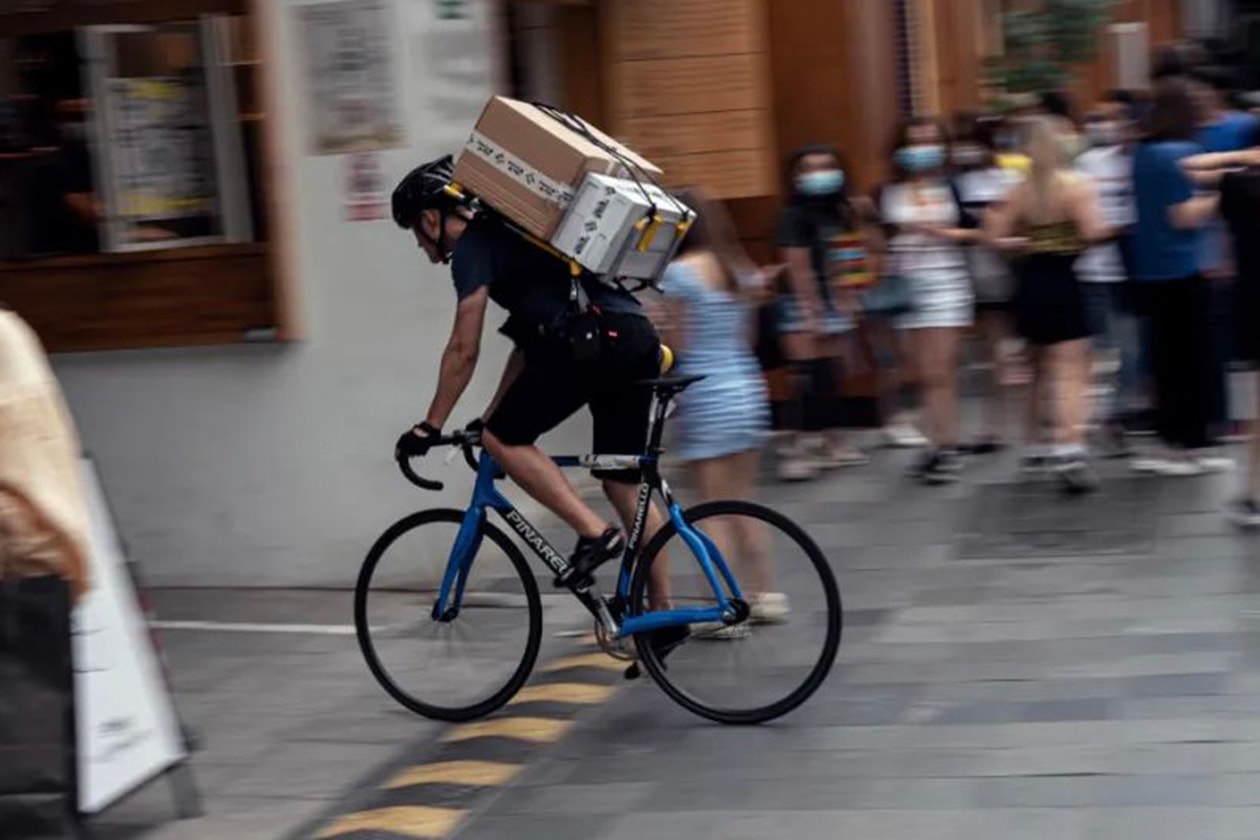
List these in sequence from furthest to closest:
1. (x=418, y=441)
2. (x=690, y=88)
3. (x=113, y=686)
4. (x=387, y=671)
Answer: (x=690, y=88), (x=387, y=671), (x=418, y=441), (x=113, y=686)

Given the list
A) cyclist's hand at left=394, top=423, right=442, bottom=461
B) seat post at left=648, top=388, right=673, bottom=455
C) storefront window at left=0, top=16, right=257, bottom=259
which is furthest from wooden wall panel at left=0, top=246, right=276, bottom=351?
seat post at left=648, top=388, right=673, bottom=455

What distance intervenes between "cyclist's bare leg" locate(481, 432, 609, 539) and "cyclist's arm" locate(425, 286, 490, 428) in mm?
188

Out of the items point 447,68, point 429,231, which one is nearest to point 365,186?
point 447,68

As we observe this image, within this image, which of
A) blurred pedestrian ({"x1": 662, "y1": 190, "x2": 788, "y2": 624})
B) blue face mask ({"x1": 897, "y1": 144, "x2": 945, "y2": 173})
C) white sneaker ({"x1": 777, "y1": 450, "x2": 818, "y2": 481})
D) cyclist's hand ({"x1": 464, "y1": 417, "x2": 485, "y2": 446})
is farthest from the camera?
white sneaker ({"x1": 777, "y1": 450, "x2": 818, "y2": 481})

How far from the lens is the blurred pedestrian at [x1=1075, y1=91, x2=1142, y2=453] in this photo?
1097 centimetres

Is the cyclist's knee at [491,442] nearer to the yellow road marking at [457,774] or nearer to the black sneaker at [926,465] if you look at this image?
the yellow road marking at [457,774]

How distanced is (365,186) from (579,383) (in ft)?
8.01

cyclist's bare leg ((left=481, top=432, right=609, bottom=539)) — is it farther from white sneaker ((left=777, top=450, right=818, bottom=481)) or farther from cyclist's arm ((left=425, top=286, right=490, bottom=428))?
white sneaker ((left=777, top=450, right=818, bottom=481))

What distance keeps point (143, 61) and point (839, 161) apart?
11.8ft

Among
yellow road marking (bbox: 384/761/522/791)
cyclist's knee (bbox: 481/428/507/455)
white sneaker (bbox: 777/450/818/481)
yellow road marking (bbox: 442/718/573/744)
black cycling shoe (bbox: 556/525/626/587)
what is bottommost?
white sneaker (bbox: 777/450/818/481)

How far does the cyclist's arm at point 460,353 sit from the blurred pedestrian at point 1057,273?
13.1 ft

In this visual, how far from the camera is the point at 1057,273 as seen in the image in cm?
1009

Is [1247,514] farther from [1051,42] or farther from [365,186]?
[1051,42]

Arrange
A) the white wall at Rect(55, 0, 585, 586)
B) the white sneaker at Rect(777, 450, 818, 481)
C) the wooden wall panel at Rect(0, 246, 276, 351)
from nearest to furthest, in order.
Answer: the white wall at Rect(55, 0, 585, 586) → the wooden wall panel at Rect(0, 246, 276, 351) → the white sneaker at Rect(777, 450, 818, 481)
